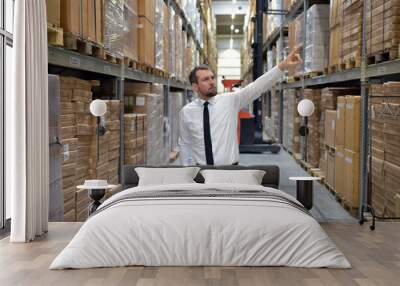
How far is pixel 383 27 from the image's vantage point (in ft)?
19.5

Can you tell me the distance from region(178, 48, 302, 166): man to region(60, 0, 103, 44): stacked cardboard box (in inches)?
41.0

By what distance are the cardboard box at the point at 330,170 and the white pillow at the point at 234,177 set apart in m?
2.96

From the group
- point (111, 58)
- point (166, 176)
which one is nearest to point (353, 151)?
point (166, 176)

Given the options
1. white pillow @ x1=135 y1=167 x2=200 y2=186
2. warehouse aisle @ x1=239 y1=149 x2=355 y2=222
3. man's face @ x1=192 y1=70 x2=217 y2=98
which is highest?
man's face @ x1=192 y1=70 x2=217 y2=98

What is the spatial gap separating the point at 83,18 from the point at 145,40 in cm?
285

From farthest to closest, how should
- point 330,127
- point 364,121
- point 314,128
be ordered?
point 314,128
point 330,127
point 364,121

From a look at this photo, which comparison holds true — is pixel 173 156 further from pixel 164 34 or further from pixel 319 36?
pixel 319 36

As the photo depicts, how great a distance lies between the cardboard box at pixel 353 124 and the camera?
6797mm

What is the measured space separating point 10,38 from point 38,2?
937mm

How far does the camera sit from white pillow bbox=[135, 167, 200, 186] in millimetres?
5301

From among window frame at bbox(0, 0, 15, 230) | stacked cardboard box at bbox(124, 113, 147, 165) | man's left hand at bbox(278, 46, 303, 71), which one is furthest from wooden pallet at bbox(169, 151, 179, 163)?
window frame at bbox(0, 0, 15, 230)

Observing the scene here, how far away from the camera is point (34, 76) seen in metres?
4.75

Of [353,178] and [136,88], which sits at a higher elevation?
[136,88]

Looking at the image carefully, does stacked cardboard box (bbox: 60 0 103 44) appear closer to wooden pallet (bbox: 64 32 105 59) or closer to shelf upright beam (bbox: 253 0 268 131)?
wooden pallet (bbox: 64 32 105 59)
